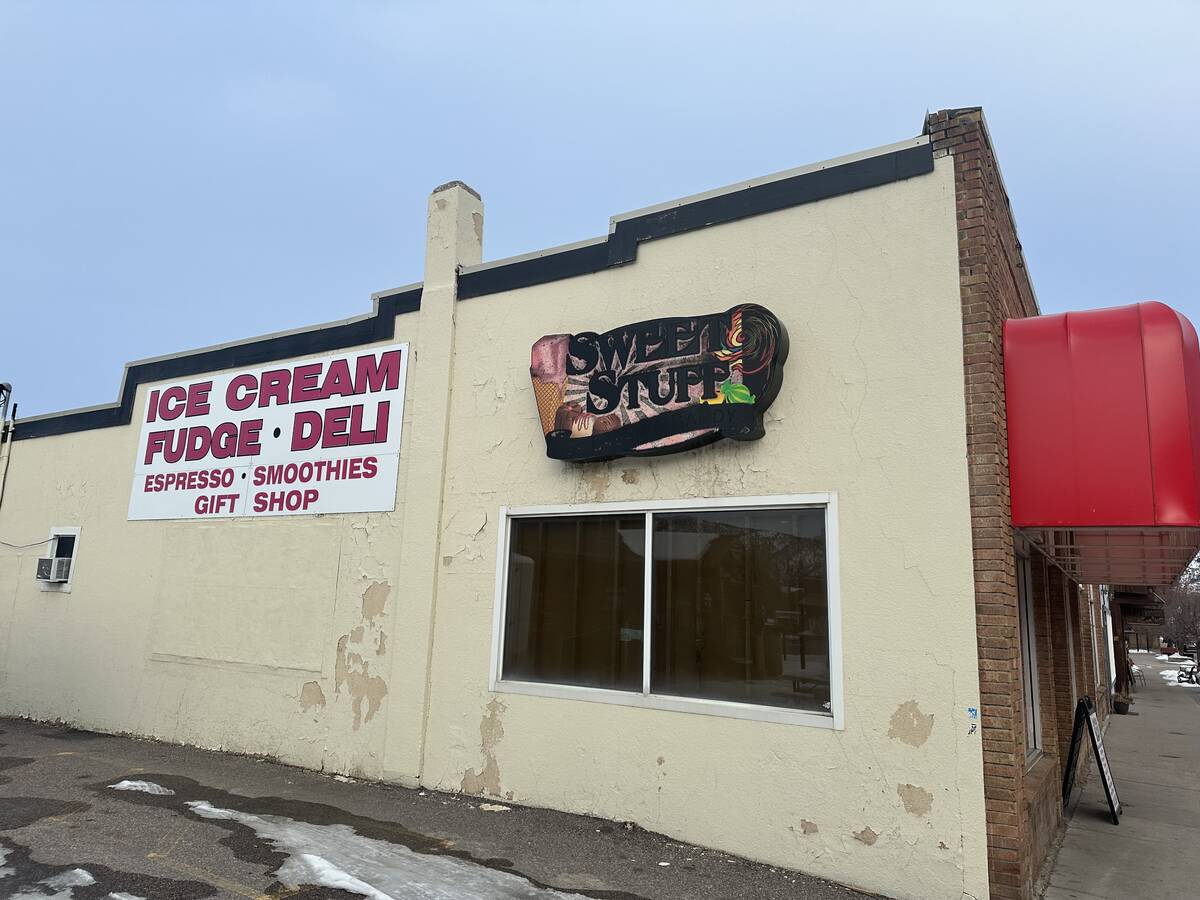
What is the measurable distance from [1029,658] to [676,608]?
3.95 meters

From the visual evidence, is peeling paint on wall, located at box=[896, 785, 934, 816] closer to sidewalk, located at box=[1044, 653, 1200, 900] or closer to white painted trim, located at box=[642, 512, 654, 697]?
sidewalk, located at box=[1044, 653, 1200, 900]

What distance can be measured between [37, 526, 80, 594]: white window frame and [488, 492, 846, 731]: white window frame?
765 cm

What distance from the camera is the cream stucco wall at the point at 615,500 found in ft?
18.1

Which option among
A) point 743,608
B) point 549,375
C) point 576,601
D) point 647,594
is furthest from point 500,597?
point 743,608

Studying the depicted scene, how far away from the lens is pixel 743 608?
6.38 m

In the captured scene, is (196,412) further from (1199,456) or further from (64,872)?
(1199,456)

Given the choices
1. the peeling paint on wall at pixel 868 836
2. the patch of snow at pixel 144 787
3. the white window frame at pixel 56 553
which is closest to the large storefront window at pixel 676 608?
the peeling paint on wall at pixel 868 836

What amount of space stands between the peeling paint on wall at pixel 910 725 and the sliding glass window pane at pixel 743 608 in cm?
52

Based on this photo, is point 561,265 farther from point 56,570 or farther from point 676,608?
point 56,570

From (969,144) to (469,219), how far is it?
531 centimetres

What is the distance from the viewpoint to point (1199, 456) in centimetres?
521

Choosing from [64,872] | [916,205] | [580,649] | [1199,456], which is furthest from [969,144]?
[64,872]

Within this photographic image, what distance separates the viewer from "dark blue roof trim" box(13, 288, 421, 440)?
914cm

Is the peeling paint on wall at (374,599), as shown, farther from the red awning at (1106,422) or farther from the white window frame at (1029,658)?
the white window frame at (1029,658)
